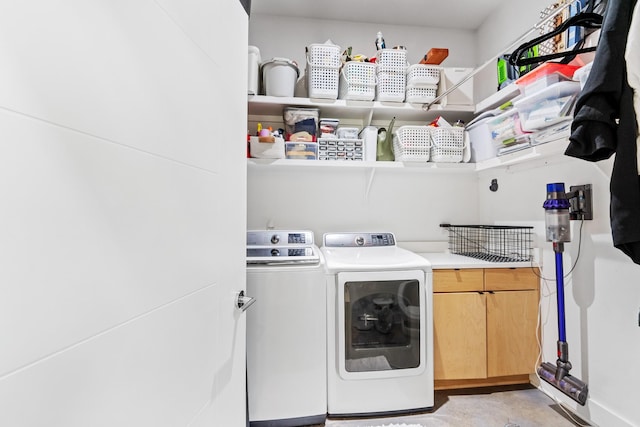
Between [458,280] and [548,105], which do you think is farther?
[458,280]

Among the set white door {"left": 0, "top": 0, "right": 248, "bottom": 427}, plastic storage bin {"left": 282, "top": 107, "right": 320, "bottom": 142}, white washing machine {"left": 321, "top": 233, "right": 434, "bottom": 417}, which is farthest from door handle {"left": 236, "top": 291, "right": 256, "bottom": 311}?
plastic storage bin {"left": 282, "top": 107, "right": 320, "bottom": 142}

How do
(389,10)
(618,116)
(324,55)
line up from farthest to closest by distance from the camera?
(389,10) < (324,55) < (618,116)

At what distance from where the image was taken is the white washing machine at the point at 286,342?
5.64 feet

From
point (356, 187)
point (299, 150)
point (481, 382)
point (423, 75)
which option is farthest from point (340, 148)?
point (481, 382)

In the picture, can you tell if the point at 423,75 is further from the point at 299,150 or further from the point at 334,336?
the point at 334,336

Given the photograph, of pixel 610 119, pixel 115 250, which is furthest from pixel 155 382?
pixel 610 119

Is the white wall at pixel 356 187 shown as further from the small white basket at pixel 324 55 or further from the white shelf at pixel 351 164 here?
the small white basket at pixel 324 55

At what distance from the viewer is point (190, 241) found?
2.53 feet

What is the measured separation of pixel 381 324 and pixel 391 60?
1.86 metres

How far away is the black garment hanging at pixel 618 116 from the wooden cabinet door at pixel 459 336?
1035 mm

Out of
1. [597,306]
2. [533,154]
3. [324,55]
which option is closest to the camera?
[597,306]

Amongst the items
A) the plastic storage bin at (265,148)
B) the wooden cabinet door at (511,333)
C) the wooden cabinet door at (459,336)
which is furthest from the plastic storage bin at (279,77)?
the wooden cabinet door at (511,333)

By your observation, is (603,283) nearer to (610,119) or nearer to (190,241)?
(610,119)

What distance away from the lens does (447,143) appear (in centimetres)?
222
